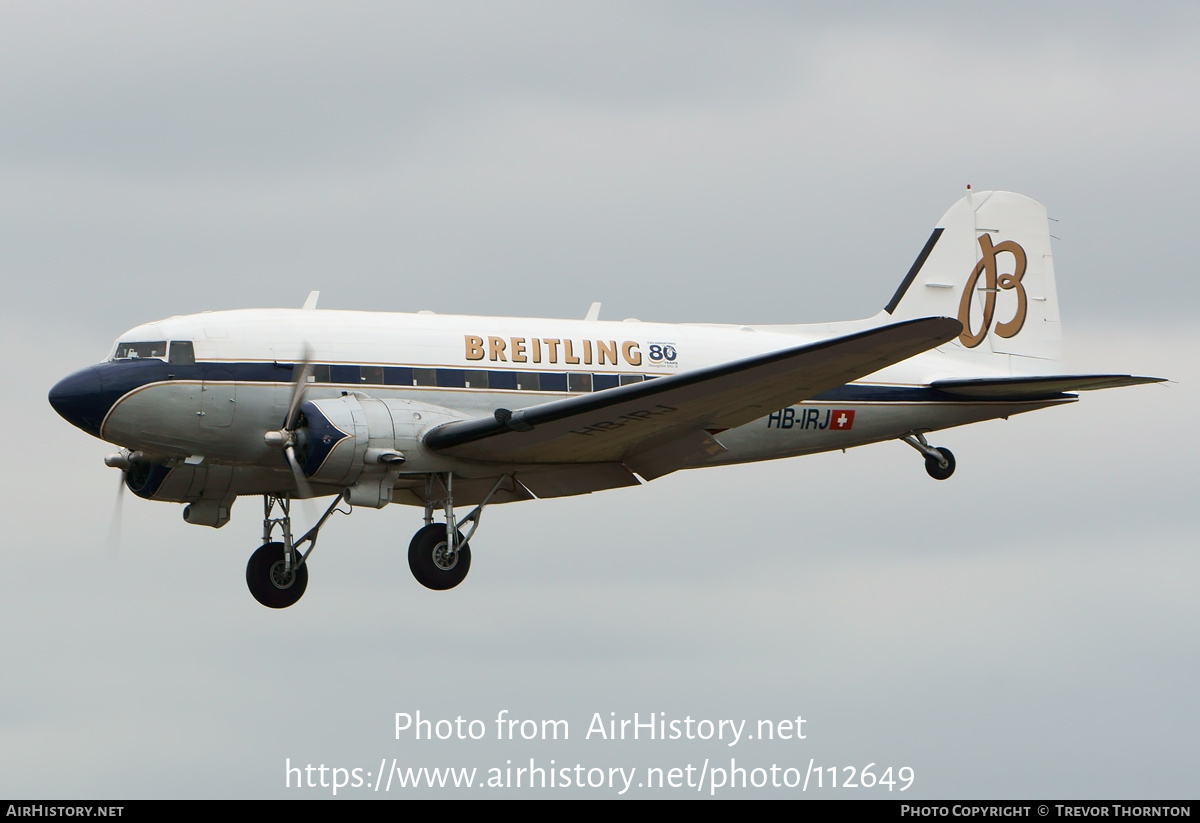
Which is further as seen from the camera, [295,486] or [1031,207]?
[1031,207]

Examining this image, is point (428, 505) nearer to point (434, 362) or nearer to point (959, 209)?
point (434, 362)

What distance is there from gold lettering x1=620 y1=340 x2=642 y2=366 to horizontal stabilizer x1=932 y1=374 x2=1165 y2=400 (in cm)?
489

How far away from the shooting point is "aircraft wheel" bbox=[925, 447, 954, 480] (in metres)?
28.9

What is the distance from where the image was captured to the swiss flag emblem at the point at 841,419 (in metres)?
27.9

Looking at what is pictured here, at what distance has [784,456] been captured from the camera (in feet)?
92.7

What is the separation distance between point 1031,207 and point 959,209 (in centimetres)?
126

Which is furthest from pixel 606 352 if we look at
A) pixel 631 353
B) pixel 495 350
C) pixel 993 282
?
pixel 993 282

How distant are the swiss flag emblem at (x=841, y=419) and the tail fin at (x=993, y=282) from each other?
9.38 feet

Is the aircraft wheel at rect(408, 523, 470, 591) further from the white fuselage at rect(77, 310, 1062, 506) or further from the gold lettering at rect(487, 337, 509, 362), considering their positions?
the gold lettering at rect(487, 337, 509, 362)

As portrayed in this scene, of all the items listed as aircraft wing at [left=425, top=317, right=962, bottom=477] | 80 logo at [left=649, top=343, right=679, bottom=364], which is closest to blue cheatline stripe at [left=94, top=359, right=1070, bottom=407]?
80 logo at [left=649, top=343, right=679, bottom=364]

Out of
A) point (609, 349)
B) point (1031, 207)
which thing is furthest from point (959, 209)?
point (609, 349)

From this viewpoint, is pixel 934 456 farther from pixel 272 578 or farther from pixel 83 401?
pixel 83 401

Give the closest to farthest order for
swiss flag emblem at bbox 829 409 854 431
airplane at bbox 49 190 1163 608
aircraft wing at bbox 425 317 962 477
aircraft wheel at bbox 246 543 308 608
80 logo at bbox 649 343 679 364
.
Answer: aircraft wing at bbox 425 317 962 477 < airplane at bbox 49 190 1163 608 < aircraft wheel at bbox 246 543 308 608 < 80 logo at bbox 649 343 679 364 < swiss flag emblem at bbox 829 409 854 431

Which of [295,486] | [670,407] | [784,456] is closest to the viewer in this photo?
[670,407]
